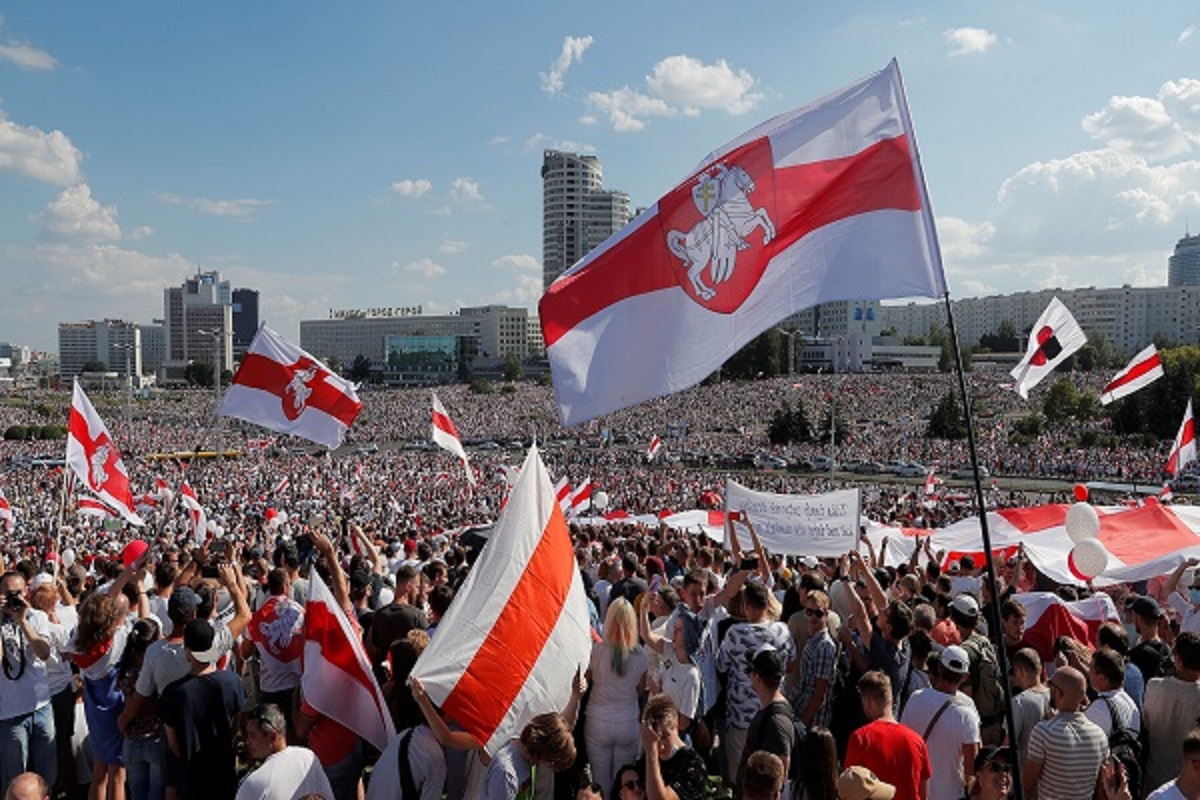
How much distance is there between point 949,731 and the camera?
14.4 feet

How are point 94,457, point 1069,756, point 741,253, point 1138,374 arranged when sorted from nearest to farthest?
point 1069,756, point 741,253, point 94,457, point 1138,374

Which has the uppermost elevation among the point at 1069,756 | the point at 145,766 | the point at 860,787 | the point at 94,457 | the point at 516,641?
the point at 94,457

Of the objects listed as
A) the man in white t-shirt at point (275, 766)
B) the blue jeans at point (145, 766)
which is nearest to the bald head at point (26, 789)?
the man in white t-shirt at point (275, 766)

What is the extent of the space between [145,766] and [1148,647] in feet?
19.2

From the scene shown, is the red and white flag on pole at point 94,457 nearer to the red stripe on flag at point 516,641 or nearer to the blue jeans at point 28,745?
the blue jeans at point 28,745

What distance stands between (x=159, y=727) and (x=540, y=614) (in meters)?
2.53

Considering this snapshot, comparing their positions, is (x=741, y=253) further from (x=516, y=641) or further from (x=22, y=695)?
(x=22, y=695)

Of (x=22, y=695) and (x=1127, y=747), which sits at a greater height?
(x=22, y=695)

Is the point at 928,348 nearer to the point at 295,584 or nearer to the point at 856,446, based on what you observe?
the point at 856,446

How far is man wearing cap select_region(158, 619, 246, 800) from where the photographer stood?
184 inches

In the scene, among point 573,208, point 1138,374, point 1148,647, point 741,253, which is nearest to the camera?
point 741,253

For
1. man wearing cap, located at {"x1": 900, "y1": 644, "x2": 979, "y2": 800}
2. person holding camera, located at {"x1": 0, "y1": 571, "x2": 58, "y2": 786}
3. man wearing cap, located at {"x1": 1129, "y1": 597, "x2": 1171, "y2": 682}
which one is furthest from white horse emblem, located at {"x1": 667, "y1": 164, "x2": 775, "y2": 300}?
person holding camera, located at {"x1": 0, "y1": 571, "x2": 58, "y2": 786}

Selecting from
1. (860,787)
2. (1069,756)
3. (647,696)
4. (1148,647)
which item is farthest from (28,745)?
(1148,647)

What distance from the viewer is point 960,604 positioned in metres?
5.68
